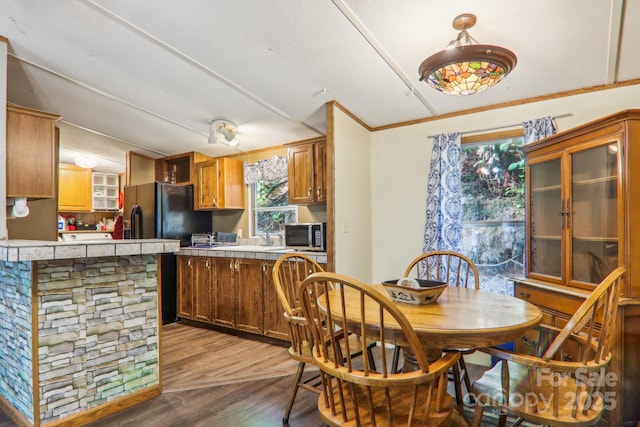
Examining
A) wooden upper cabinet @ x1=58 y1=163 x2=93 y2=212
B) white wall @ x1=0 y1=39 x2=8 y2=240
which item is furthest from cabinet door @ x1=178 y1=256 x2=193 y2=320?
wooden upper cabinet @ x1=58 y1=163 x2=93 y2=212

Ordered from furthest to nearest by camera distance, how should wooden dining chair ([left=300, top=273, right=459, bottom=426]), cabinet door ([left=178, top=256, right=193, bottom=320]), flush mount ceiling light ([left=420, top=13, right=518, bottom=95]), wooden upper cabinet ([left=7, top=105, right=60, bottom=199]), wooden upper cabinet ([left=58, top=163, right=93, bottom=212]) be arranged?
wooden upper cabinet ([left=58, top=163, right=93, bottom=212]) < cabinet door ([left=178, top=256, right=193, bottom=320]) < wooden upper cabinet ([left=7, top=105, right=60, bottom=199]) < flush mount ceiling light ([left=420, top=13, right=518, bottom=95]) < wooden dining chair ([left=300, top=273, right=459, bottom=426])

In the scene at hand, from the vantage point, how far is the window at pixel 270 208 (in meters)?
4.32

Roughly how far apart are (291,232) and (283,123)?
1162 mm

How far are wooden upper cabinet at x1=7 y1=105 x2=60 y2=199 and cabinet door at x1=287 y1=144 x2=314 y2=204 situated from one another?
2.15m

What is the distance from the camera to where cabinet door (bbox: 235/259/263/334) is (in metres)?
3.51

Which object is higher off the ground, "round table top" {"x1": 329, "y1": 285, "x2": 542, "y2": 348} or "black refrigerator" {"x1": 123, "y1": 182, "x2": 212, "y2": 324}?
"black refrigerator" {"x1": 123, "y1": 182, "x2": 212, "y2": 324}

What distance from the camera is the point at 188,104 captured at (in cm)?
340

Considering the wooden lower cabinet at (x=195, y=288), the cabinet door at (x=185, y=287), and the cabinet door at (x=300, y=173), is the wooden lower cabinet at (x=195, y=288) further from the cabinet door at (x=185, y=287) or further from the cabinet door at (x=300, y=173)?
the cabinet door at (x=300, y=173)

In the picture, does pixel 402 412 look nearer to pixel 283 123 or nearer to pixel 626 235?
pixel 626 235

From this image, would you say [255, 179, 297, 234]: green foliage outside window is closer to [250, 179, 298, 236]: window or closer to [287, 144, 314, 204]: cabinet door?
[250, 179, 298, 236]: window

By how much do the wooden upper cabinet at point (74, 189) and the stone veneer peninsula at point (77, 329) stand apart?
15.7 ft

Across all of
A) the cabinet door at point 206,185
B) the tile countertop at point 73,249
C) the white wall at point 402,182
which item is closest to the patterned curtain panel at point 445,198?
the white wall at point 402,182

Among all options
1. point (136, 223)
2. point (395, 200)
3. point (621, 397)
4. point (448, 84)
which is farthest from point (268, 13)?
point (136, 223)

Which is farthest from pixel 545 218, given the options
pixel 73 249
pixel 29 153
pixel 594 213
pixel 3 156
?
pixel 29 153
